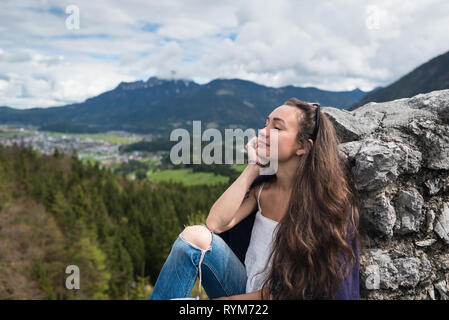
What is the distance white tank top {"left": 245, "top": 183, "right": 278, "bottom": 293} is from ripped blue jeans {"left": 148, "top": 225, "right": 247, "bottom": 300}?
16cm

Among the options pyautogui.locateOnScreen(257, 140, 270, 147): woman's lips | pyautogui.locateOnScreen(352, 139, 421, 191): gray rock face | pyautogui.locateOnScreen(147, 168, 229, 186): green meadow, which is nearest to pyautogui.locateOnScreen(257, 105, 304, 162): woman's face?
pyautogui.locateOnScreen(257, 140, 270, 147): woman's lips

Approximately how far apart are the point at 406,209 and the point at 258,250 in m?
1.59

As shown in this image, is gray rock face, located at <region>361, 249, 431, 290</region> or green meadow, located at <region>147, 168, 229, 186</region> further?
green meadow, located at <region>147, 168, 229, 186</region>

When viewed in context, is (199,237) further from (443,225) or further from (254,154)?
(443,225)

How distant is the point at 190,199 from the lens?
56.3 metres

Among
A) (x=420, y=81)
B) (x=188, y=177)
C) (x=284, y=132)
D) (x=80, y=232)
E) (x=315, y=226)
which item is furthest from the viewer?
(x=420, y=81)

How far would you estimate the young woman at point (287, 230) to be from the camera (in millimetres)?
2566

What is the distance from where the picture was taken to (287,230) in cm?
275

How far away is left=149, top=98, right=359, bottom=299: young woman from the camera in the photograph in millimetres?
2566

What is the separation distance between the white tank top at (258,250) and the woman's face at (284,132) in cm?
50

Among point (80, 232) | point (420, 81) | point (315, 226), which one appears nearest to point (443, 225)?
point (315, 226)

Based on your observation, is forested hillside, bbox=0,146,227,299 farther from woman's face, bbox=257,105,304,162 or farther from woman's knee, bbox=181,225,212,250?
woman's face, bbox=257,105,304,162

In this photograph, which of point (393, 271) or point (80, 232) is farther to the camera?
point (80, 232)
